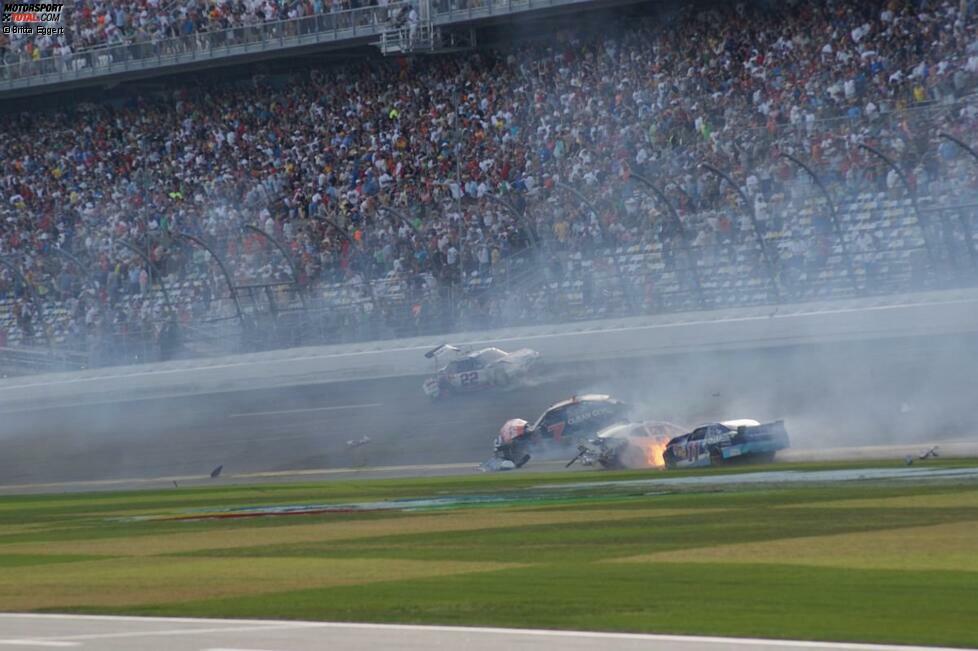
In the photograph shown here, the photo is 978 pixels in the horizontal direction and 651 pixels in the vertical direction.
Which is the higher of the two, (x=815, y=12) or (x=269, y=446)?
(x=815, y=12)

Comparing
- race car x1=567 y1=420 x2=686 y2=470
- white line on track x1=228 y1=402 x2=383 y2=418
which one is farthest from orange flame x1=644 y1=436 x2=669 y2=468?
white line on track x1=228 y1=402 x2=383 y2=418

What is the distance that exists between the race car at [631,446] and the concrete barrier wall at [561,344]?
4.57 meters

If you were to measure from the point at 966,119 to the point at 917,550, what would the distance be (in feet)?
62.4

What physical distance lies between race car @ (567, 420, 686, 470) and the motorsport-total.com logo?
31.2 m

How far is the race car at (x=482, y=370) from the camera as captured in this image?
29922 mm

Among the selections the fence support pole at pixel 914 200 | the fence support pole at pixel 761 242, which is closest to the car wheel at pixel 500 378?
the fence support pole at pixel 761 242

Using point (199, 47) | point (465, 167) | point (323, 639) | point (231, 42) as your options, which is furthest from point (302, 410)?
point (323, 639)

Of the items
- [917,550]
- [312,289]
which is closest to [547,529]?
[917,550]

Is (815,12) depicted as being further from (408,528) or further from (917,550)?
(917,550)

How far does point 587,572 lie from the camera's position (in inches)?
454

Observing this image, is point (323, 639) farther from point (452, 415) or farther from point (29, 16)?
point (29, 16)

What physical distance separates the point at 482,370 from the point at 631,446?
6.94m

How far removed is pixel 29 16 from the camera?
Answer: 4866cm

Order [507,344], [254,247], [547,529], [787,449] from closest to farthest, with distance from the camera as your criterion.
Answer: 1. [547,529]
2. [787,449]
3. [507,344]
4. [254,247]
